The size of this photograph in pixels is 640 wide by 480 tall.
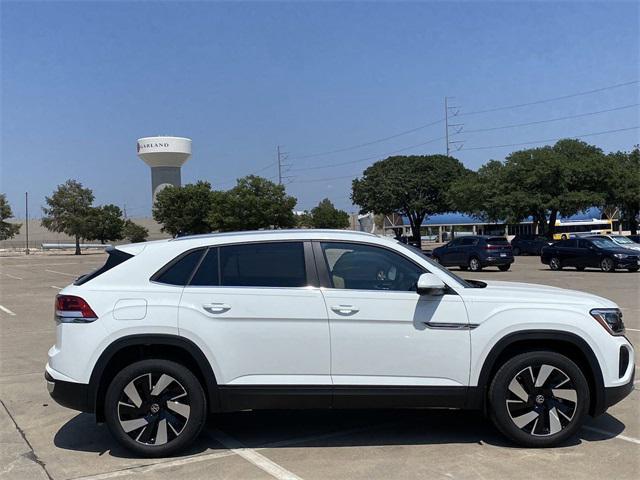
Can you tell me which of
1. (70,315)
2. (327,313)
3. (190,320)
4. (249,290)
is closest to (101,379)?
(70,315)

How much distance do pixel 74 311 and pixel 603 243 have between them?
25.3m

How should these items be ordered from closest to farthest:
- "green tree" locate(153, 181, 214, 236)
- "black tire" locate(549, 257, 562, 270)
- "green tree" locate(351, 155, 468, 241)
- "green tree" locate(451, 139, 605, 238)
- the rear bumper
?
"black tire" locate(549, 257, 562, 270), the rear bumper, "green tree" locate(451, 139, 605, 238), "green tree" locate(351, 155, 468, 241), "green tree" locate(153, 181, 214, 236)

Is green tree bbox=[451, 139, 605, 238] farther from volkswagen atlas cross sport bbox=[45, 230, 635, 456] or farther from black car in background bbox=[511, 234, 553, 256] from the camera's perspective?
volkswagen atlas cross sport bbox=[45, 230, 635, 456]

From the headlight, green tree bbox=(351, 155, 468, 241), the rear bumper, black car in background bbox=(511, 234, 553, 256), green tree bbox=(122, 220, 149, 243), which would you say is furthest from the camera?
green tree bbox=(122, 220, 149, 243)

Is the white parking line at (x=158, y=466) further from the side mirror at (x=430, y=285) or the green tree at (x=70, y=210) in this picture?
the green tree at (x=70, y=210)

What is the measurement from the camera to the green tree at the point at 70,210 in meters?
70.0

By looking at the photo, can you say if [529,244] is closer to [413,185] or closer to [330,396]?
[413,185]

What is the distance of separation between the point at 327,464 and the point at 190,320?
1.53 meters

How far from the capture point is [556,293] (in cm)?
513

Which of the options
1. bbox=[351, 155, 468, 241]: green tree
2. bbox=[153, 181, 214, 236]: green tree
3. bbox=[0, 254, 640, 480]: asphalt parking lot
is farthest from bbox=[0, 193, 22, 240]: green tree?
bbox=[0, 254, 640, 480]: asphalt parking lot

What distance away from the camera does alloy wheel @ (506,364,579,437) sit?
15.9 ft

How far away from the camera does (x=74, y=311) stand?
483 cm

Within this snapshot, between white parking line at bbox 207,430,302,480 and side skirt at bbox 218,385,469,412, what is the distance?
1.32 ft

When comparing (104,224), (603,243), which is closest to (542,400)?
(603,243)
